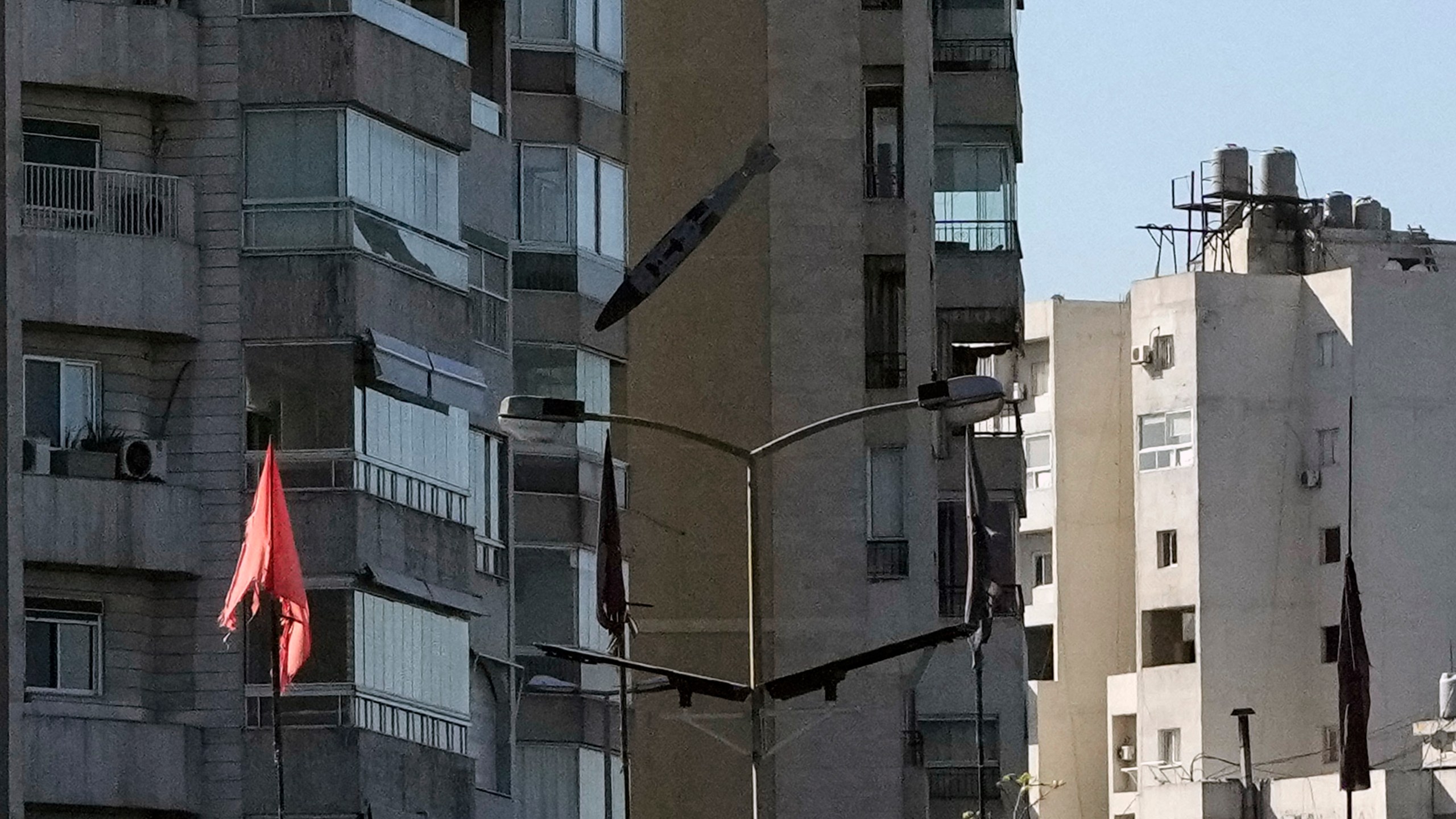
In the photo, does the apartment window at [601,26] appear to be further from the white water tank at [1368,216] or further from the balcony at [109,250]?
the white water tank at [1368,216]

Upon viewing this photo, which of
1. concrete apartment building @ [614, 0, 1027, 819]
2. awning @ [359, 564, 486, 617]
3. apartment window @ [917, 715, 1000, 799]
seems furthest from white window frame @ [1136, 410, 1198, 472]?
awning @ [359, 564, 486, 617]

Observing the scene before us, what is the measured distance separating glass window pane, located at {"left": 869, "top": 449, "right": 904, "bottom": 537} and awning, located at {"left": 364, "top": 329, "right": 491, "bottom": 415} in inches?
484

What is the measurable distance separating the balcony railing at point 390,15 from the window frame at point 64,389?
13.5 ft

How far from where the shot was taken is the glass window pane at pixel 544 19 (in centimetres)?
4875

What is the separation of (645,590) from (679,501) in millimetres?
1366

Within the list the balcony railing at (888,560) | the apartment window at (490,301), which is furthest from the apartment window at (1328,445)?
the apartment window at (490,301)

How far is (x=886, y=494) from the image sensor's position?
55.1m

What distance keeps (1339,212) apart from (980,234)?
42825 millimetres

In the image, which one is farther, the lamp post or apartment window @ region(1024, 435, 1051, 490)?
apartment window @ region(1024, 435, 1051, 490)

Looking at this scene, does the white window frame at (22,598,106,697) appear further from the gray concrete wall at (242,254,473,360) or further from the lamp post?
the lamp post

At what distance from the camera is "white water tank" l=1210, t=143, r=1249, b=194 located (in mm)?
100875

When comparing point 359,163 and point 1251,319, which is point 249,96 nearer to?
point 359,163

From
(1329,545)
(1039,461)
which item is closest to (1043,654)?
(1039,461)

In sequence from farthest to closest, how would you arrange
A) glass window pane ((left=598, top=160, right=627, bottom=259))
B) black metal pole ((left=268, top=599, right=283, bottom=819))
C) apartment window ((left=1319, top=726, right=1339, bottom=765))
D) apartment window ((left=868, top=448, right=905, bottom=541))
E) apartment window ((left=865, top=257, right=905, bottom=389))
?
apartment window ((left=1319, top=726, right=1339, bottom=765)), apartment window ((left=865, top=257, right=905, bottom=389)), apartment window ((left=868, top=448, right=905, bottom=541)), glass window pane ((left=598, top=160, right=627, bottom=259)), black metal pole ((left=268, top=599, right=283, bottom=819))
